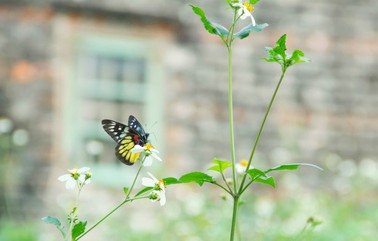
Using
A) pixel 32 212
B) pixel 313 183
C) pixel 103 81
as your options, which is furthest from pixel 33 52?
pixel 313 183

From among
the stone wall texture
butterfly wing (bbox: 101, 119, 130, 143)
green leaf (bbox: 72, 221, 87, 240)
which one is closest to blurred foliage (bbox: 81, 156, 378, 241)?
the stone wall texture

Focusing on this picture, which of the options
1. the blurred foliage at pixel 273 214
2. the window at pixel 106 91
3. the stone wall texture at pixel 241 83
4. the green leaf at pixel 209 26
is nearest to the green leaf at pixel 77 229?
the green leaf at pixel 209 26

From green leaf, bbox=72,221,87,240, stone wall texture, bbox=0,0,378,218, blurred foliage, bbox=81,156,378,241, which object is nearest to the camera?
green leaf, bbox=72,221,87,240

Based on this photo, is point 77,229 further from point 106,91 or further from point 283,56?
point 106,91

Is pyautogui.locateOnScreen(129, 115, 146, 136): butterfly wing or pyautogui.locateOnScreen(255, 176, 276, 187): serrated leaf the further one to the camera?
pyautogui.locateOnScreen(129, 115, 146, 136): butterfly wing

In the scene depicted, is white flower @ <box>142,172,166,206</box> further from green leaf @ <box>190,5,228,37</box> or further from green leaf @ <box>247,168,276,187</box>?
green leaf @ <box>190,5,228,37</box>

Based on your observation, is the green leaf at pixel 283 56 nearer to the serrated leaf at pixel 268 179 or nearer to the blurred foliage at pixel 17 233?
the serrated leaf at pixel 268 179

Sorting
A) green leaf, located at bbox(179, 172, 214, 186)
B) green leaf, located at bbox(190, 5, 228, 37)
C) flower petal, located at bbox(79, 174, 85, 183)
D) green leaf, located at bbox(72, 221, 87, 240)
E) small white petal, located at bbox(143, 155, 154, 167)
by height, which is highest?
→ green leaf, located at bbox(190, 5, 228, 37)

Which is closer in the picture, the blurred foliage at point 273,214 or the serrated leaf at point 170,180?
the serrated leaf at point 170,180

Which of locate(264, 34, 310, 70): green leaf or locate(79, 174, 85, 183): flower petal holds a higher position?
locate(264, 34, 310, 70): green leaf

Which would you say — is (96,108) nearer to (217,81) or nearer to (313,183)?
(217,81)
